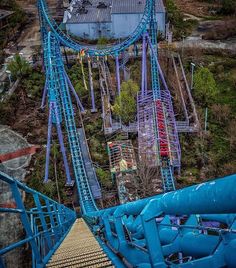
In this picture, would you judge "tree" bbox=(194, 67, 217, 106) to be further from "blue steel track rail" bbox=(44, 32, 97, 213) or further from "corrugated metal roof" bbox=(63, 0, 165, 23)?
"corrugated metal roof" bbox=(63, 0, 165, 23)

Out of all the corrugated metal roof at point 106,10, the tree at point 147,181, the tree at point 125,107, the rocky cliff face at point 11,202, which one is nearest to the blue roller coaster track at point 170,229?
the rocky cliff face at point 11,202

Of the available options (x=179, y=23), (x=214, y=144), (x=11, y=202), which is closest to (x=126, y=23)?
(x=179, y=23)

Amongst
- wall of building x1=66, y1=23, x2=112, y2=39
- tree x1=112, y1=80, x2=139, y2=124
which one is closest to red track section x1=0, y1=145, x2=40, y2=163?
tree x1=112, y1=80, x2=139, y2=124

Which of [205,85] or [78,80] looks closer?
[205,85]

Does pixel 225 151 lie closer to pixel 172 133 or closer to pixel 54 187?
pixel 172 133

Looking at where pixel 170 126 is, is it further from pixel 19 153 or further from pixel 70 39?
pixel 70 39

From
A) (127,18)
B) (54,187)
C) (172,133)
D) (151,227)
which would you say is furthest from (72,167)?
(127,18)

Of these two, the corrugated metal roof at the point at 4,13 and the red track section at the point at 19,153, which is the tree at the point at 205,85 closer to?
the red track section at the point at 19,153
